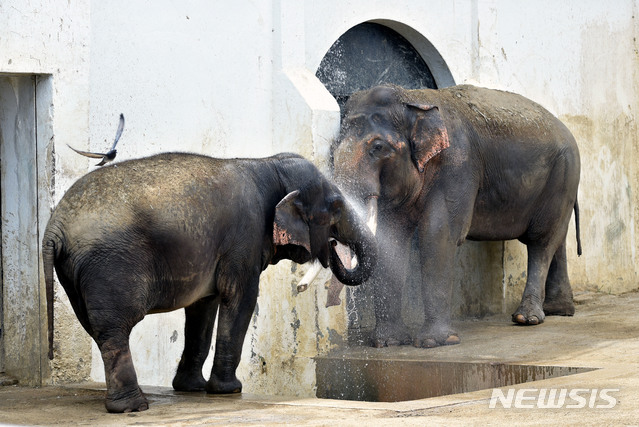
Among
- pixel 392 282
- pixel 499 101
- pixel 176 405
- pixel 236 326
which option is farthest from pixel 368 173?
pixel 176 405

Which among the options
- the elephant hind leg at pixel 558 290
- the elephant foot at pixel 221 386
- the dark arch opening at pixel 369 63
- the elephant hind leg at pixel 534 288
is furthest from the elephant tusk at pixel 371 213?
the elephant hind leg at pixel 558 290

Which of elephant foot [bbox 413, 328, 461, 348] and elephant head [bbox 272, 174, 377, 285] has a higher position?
elephant head [bbox 272, 174, 377, 285]

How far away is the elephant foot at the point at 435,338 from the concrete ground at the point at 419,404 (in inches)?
5.7

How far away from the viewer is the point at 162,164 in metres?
6.30

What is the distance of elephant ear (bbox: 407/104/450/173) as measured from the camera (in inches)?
353

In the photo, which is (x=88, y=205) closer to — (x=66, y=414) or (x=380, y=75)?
(x=66, y=414)

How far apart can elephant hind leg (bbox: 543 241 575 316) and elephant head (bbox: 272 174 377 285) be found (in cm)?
365

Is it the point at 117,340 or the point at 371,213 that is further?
the point at 371,213

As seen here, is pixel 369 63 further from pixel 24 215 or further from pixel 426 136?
pixel 24 215

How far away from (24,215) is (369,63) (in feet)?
12.5

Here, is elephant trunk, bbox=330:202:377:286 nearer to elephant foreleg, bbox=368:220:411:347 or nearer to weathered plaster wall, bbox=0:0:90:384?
weathered plaster wall, bbox=0:0:90:384

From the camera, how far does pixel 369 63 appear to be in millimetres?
10297

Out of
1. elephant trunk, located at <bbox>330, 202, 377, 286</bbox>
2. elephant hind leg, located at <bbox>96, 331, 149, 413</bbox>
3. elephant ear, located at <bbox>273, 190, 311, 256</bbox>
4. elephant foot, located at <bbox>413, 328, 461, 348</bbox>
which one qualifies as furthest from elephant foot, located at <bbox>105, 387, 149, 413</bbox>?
elephant foot, located at <bbox>413, 328, 461, 348</bbox>

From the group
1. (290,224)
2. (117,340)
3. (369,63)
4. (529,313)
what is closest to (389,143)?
(369,63)
